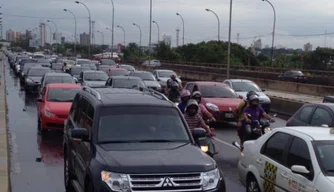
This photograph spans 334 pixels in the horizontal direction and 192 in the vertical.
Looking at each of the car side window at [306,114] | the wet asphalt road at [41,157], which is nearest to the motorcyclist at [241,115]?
the wet asphalt road at [41,157]

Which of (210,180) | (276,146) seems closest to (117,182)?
(210,180)

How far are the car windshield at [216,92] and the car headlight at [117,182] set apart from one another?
14.7 m

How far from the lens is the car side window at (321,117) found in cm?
1230

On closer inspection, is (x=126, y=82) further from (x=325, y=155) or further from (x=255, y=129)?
(x=325, y=155)

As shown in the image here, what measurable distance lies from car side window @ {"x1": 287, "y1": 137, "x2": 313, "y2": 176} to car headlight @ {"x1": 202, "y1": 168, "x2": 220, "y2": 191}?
43.9 inches

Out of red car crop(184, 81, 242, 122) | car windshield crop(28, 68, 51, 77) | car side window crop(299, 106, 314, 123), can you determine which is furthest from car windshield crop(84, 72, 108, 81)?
car side window crop(299, 106, 314, 123)

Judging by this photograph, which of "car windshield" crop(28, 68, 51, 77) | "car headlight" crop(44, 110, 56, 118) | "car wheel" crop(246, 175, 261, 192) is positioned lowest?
"car windshield" crop(28, 68, 51, 77)

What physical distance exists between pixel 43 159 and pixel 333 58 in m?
60.0

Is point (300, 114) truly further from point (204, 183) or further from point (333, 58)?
point (333, 58)

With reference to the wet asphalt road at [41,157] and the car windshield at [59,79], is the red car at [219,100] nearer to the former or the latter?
the wet asphalt road at [41,157]

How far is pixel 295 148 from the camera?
7.89m

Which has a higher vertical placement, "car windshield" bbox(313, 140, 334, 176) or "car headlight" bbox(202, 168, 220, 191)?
"car windshield" bbox(313, 140, 334, 176)

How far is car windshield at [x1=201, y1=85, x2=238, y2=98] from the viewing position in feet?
70.7

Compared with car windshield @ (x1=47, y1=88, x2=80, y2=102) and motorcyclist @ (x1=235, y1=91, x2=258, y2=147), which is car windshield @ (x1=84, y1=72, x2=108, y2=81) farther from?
motorcyclist @ (x1=235, y1=91, x2=258, y2=147)
